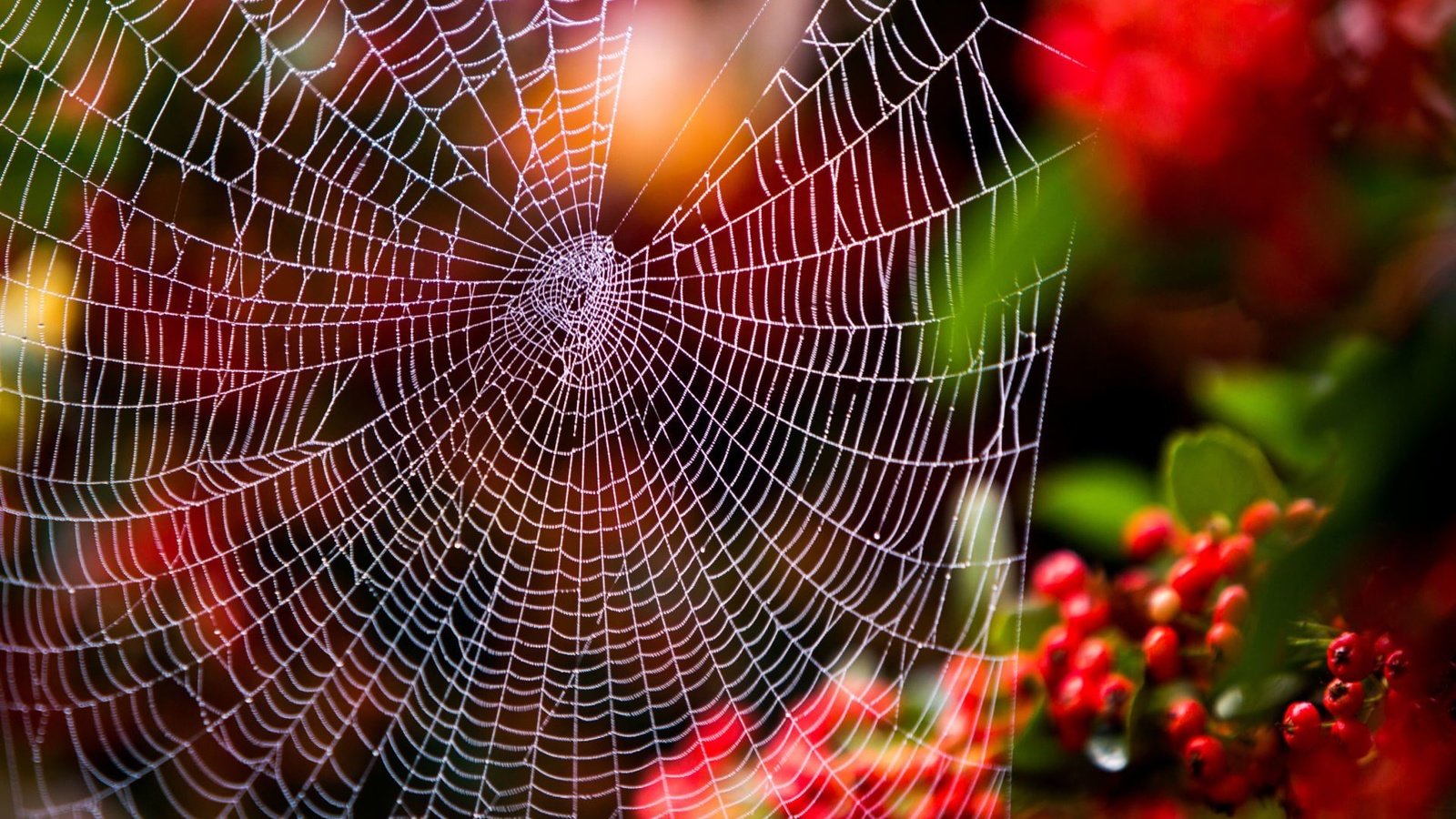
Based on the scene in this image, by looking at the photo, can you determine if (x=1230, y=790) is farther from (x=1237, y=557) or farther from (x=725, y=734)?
(x=725, y=734)

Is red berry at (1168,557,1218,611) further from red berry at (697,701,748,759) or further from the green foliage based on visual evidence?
red berry at (697,701,748,759)

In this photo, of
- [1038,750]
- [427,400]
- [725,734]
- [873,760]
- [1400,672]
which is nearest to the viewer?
[1400,672]

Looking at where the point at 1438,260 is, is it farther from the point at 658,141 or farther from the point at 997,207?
the point at 658,141

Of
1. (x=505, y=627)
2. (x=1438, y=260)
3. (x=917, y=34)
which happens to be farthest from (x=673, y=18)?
(x=1438, y=260)

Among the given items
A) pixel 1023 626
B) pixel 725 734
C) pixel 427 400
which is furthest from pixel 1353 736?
pixel 427 400

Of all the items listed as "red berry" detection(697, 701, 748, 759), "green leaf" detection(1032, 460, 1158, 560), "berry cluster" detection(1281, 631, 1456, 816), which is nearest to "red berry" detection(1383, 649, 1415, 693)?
"berry cluster" detection(1281, 631, 1456, 816)

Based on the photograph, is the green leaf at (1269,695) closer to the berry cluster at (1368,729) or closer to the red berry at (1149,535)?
the berry cluster at (1368,729)

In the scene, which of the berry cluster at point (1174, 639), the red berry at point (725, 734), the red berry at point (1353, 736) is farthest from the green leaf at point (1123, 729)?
the red berry at point (725, 734)
